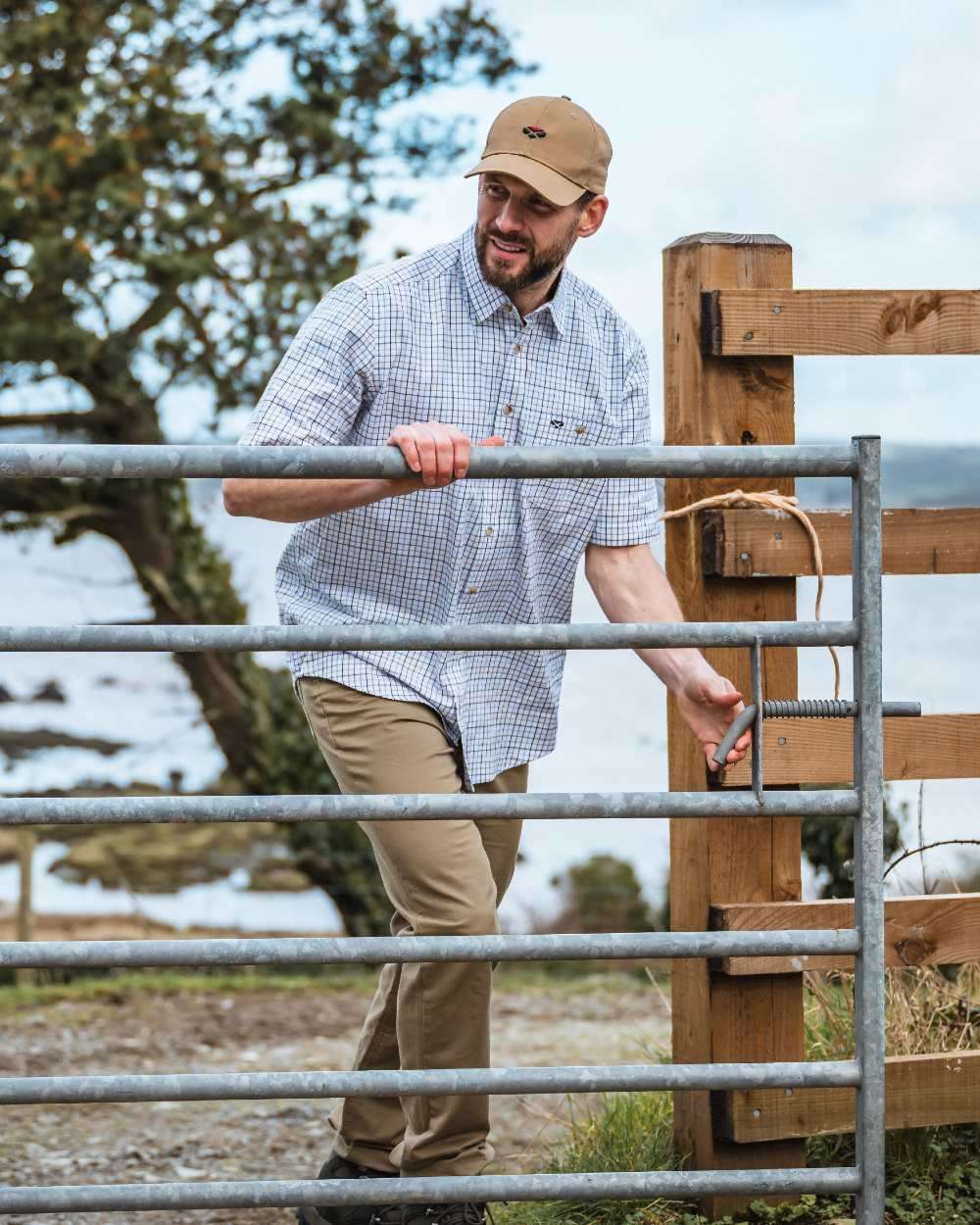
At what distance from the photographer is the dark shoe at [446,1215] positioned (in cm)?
312

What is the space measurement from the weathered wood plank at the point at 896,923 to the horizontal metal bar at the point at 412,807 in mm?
863

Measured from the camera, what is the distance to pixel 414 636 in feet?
8.27

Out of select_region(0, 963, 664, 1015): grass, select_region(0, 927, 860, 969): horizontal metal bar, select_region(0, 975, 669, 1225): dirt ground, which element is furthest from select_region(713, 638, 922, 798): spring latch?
select_region(0, 963, 664, 1015): grass

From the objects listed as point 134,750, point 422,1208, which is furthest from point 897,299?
point 134,750

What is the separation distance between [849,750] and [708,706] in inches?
19.7

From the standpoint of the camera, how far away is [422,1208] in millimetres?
3195

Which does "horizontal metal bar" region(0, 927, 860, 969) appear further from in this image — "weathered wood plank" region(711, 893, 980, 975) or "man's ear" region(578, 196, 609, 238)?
"man's ear" region(578, 196, 609, 238)

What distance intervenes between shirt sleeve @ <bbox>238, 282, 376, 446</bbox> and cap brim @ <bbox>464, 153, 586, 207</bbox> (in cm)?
35

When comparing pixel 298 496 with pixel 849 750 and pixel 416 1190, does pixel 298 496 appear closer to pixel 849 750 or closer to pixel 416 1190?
pixel 416 1190

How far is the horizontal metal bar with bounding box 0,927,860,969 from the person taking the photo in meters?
2.50

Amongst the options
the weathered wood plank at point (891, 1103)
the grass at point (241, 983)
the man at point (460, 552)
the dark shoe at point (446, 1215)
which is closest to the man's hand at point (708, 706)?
the man at point (460, 552)

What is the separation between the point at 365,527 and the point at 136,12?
7276 millimetres

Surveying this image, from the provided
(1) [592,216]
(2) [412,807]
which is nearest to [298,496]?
(2) [412,807]

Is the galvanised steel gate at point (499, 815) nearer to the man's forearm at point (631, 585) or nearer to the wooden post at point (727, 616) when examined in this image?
the man's forearm at point (631, 585)
